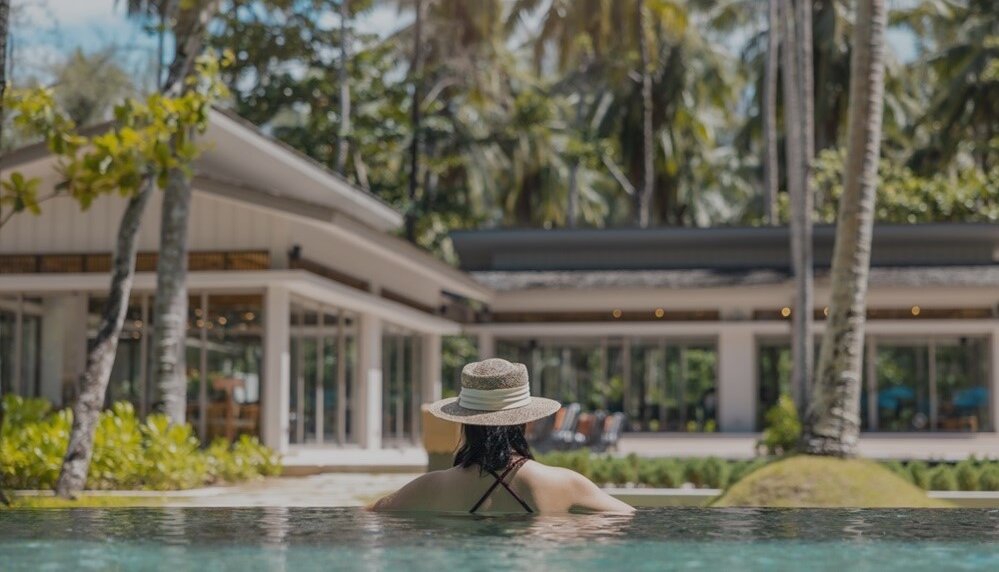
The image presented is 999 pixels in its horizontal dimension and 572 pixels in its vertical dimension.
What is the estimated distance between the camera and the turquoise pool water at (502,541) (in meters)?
4.18

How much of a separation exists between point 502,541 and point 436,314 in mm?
26065

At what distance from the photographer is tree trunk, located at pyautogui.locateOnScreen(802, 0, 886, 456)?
15.1 m

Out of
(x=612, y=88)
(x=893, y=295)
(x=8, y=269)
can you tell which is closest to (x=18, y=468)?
(x=8, y=269)

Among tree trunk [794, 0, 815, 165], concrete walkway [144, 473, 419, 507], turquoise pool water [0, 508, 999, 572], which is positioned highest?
tree trunk [794, 0, 815, 165]

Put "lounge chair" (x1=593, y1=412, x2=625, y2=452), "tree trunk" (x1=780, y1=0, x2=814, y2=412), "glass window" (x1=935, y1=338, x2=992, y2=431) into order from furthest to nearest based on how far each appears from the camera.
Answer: "glass window" (x1=935, y1=338, x2=992, y2=431), "lounge chair" (x1=593, y1=412, x2=625, y2=452), "tree trunk" (x1=780, y1=0, x2=814, y2=412)

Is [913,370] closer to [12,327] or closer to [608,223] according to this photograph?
[12,327]

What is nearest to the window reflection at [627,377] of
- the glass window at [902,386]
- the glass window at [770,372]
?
the glass window at [770,372]

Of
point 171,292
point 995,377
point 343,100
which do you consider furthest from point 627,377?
point 171,292

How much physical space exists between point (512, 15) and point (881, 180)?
1167 centimetres

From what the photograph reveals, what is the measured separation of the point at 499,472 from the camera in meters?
5.68

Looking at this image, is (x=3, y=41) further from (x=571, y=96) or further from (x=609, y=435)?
(x=571, y=96)

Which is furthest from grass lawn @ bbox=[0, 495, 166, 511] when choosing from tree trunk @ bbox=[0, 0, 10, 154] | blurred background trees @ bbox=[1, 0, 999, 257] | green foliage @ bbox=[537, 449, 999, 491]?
blurred background trees @ bbox=[1, 0, 999, 257]

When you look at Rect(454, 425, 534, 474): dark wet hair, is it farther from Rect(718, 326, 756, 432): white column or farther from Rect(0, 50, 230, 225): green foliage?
Rect(718, 326, 756, 432): white column

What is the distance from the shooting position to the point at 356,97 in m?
38.1
